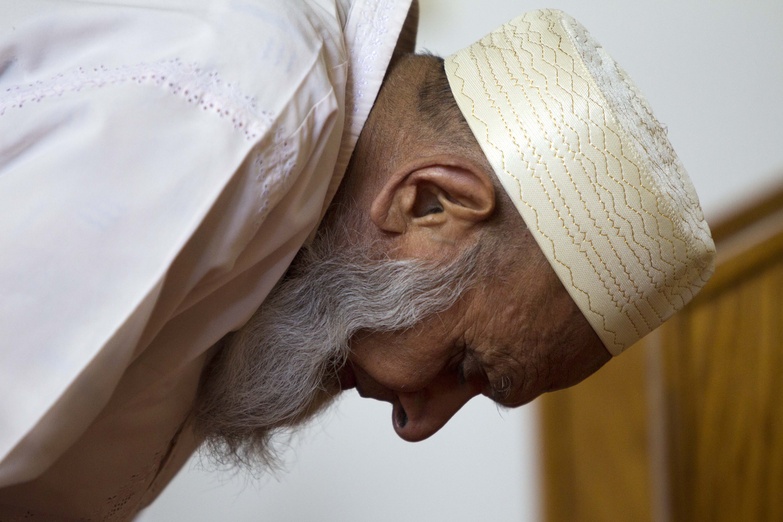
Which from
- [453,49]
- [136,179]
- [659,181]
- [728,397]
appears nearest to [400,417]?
[659,181]

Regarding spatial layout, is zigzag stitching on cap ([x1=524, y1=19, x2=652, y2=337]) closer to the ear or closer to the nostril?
the ear

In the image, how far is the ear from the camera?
3.05 feet

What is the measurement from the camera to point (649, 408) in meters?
1.67

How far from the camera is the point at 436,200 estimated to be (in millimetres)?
966

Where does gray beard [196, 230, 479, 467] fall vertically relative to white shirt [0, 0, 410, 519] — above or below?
below

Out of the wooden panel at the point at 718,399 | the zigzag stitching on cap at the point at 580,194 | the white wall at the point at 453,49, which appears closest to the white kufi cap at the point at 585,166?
the zigzag stitching on cap at the point at 580,194

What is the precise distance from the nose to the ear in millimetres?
228

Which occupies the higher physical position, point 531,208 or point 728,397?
point 531,208

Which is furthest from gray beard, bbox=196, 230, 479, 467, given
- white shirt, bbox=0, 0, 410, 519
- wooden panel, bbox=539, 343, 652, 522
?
wooden panel, bbox=539, 343, 652, 522

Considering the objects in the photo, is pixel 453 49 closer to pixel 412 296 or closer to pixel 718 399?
pixel 718 399

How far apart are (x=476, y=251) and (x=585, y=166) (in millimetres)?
152

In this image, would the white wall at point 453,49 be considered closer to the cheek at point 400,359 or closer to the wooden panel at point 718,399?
the wooden panel at point 718,399

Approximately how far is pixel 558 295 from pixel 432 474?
1.02m

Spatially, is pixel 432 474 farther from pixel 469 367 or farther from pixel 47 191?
pixel 47 191
